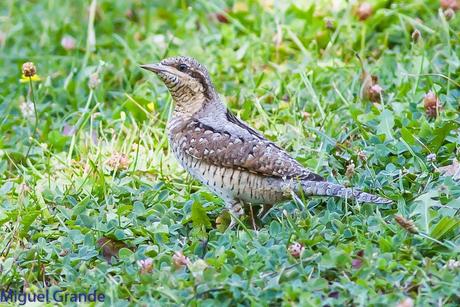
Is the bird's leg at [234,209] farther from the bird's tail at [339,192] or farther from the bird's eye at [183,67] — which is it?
the bird's eye at [183,67]

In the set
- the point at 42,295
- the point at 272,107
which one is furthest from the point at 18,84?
the point at 42,295

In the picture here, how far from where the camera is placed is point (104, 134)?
5.95m

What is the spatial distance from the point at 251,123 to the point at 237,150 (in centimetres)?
145

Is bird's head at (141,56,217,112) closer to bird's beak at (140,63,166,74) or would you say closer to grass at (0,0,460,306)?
bird's beak at (140,63,166,74)

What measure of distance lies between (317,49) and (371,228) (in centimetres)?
266

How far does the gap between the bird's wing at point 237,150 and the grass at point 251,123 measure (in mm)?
213

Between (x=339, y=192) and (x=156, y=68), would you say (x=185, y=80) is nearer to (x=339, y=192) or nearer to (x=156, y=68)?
(x=156, y=68)

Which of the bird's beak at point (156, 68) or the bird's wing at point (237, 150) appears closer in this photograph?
the bird's wing at point (237, 150)

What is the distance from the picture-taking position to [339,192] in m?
4.44

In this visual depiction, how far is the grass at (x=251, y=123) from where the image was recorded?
4008mm

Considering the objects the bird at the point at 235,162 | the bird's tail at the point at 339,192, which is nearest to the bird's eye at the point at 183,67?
the bird at the point at 235,162

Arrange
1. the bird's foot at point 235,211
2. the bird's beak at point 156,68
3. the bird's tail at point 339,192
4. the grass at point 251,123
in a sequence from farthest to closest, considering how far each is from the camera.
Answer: the bird's beak at point 156,68 → the bird's foot at point 235,211 → the bird's tail at point 339,192 → the grass at point 251,123

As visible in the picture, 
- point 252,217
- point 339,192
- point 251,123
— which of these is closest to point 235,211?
point 252,217

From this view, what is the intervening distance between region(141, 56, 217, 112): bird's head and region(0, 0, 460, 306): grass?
542mm
